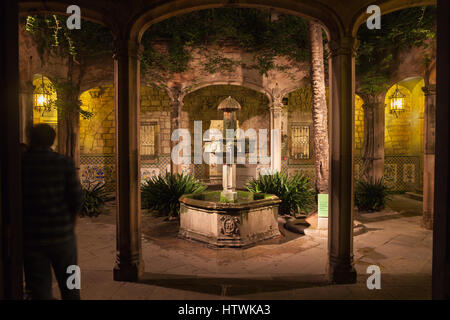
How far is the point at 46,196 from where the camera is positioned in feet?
7.00

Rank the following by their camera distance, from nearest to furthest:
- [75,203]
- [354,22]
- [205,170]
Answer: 1. [75,203]
2. [354,22]
3. [205,170]

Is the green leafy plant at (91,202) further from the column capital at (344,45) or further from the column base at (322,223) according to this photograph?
the column capital at (344,45)

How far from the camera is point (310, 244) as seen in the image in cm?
536

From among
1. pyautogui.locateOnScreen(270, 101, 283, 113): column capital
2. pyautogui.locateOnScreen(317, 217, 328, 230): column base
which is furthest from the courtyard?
pyautogui.locateOnScreen(270, 101, 283, 113): column capital

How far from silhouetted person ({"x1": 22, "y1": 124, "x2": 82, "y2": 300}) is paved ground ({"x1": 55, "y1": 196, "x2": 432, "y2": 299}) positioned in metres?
1.13

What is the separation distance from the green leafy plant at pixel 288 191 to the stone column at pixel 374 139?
2.50 metres

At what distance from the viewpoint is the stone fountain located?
5105 mm

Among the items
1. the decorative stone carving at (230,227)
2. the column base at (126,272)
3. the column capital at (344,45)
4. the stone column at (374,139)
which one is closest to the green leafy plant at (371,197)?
the stone column at (374,139)

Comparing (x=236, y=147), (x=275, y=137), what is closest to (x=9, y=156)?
(x=236, y=147)

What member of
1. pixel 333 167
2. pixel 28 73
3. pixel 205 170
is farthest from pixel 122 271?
pixel 205 170

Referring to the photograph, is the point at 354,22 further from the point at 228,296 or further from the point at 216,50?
the point at 216,50

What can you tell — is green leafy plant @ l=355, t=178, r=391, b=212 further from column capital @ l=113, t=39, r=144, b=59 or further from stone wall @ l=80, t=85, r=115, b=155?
stone wall @ l=80, t=85, r=115, b=155

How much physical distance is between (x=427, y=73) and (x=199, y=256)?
20.4 ft

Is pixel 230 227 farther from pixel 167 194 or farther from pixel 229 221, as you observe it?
pixel 167 194
